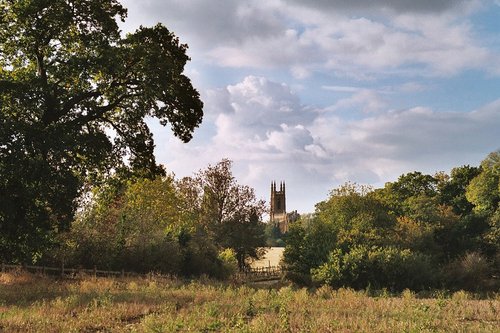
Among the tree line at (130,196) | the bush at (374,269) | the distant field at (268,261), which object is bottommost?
the distant field at (268,261)

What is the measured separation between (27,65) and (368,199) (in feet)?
123

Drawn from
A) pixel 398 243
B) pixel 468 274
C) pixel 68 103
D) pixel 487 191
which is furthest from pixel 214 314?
pixel 487 191

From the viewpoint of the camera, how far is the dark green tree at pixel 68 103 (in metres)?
19.1

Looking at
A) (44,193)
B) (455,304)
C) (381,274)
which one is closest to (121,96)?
(44,193)

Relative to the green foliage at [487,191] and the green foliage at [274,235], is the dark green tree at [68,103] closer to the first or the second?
the green foliage at [487,191]

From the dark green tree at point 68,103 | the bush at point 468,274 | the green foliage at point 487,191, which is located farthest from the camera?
the green foliage at point 487,191

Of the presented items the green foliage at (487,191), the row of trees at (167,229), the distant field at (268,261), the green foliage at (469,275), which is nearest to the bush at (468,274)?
the green foliage at (469,275)

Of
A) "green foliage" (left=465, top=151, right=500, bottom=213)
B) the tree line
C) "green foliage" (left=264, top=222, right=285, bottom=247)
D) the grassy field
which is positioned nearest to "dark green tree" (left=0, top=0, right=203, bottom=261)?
the tree line

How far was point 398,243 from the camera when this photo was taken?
39344mm

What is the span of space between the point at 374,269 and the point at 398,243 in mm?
6903

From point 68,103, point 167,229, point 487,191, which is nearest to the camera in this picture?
point 68,103

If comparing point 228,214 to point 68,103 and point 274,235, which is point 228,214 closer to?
point 68,103

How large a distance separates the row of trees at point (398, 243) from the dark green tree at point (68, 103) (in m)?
17.1

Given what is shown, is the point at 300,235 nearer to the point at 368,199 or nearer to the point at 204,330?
the point at 368,199
